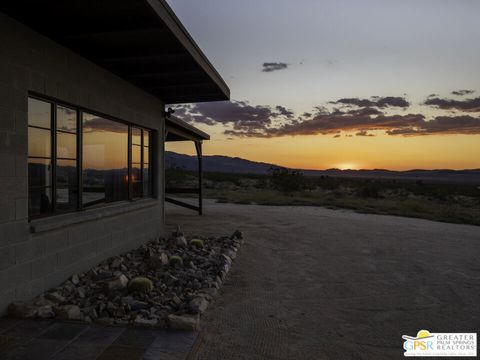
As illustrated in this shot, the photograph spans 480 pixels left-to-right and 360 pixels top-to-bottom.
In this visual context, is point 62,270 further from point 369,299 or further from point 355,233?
point 355,233

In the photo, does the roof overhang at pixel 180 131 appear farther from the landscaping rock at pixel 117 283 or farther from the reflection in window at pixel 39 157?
the landscaping rock at pixel 117 283

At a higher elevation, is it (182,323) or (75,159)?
(75,159)

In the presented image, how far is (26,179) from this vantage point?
3.87m

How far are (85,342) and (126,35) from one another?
360 cm

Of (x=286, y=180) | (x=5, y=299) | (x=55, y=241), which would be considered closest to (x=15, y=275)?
(x=5, y=299)

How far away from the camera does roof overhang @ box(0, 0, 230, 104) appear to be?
357cm

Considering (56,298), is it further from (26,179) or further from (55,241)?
(26,179)

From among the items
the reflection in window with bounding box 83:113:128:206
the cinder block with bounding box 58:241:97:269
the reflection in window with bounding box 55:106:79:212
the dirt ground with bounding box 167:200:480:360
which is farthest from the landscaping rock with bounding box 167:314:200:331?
the reflection in window with bounding box 83:113:128:206

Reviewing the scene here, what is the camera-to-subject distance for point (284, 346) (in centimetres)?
317

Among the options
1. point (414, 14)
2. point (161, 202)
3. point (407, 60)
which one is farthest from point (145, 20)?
point (407, 60)

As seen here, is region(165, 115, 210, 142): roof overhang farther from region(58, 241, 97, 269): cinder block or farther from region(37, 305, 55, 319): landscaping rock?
region(37, 305, 55, 319): landscaping rock

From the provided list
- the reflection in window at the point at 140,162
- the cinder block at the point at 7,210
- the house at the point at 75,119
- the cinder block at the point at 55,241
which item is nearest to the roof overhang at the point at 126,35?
the house at the point at 75,119

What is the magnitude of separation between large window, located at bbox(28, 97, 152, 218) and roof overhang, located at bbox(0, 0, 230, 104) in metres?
0.89

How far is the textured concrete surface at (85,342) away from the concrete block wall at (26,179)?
617 millimetres
